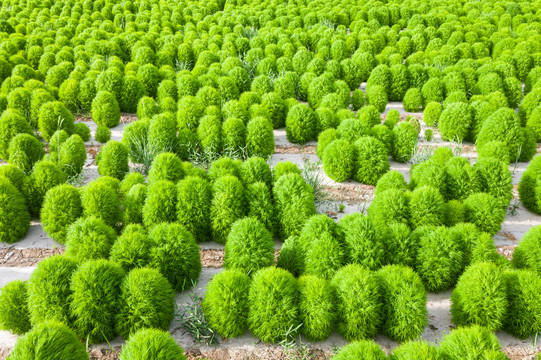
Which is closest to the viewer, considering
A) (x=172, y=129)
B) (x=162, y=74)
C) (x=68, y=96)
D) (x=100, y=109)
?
(x=172, y=129)

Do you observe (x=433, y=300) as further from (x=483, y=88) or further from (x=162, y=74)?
(x=162, y=74)

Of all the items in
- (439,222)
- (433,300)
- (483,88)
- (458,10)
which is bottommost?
(433,300)

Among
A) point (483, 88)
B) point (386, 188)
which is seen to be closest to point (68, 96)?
point (386, 188)

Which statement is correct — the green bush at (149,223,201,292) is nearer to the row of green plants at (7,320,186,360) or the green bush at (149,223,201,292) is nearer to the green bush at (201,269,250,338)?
the green bush at (201,269,250,338)

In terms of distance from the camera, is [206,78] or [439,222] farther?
[206,78]

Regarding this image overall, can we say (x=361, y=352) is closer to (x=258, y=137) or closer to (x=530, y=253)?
(x=530, y=253)

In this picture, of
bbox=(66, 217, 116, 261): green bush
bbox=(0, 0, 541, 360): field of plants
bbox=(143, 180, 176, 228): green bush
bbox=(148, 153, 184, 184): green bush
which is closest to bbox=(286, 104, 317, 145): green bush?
bbox=(0, 0, 541, 360): field of plants
